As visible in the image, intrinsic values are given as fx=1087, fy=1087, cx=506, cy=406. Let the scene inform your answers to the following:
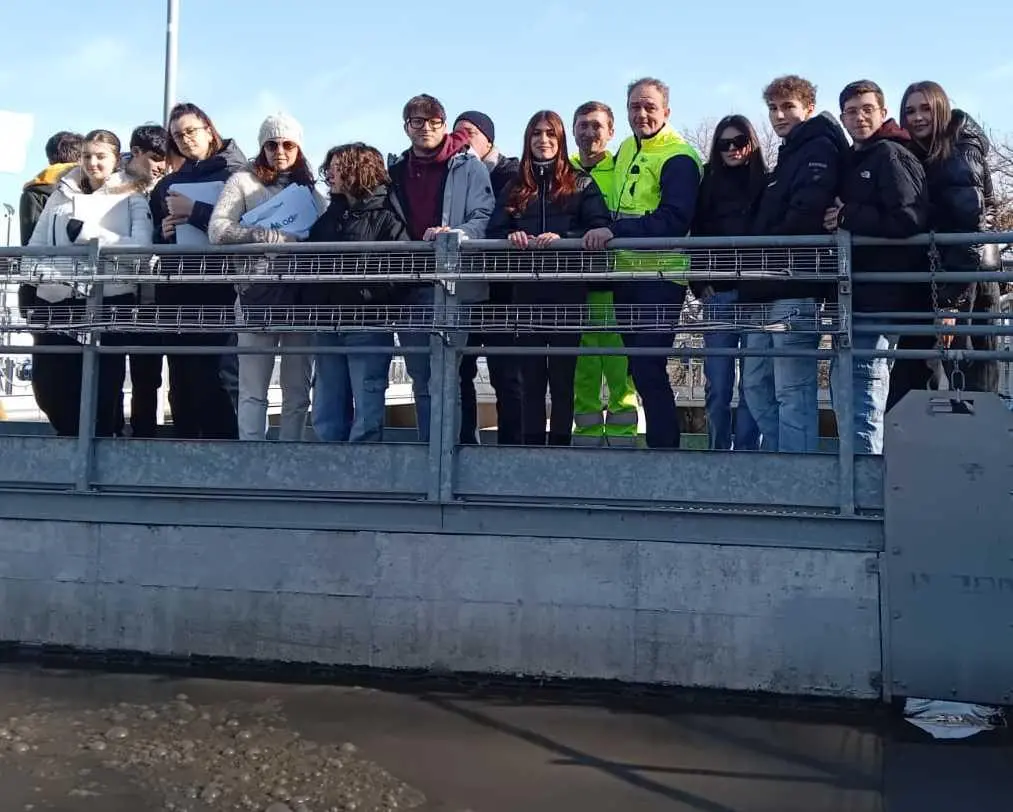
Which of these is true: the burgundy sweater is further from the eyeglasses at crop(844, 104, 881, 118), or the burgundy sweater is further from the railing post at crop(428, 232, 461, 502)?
the eyeglasses at crop(844, 104, 881, 118)

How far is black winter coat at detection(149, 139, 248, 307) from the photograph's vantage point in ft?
19.0

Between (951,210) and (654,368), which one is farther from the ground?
(951,210)

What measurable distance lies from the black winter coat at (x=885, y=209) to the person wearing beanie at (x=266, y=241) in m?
2.69

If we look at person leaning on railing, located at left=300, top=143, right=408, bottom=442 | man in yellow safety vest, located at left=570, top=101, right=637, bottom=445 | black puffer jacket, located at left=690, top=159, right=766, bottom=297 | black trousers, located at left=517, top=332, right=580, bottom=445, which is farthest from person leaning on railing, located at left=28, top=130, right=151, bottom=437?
black puffer jacket, located at left=690, top=159, right=766, bottom=297

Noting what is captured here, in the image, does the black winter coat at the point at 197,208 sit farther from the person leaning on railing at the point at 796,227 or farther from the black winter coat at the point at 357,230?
the person leaning on railing at the point at 796,227

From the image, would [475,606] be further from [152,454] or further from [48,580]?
[48,580]

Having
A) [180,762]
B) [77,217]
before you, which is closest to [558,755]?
[180,762]

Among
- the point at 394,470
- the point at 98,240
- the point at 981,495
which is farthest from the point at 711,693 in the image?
the point at 98,240

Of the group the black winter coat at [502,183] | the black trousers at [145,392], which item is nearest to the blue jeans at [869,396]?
the black winter coat at [502,183]

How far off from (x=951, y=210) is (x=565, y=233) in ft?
5.91

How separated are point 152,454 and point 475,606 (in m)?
1.72

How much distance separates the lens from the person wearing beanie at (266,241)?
5.49 meters

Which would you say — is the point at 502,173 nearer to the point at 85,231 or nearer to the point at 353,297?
the point at 353,297

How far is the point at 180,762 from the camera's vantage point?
404 centimetres
